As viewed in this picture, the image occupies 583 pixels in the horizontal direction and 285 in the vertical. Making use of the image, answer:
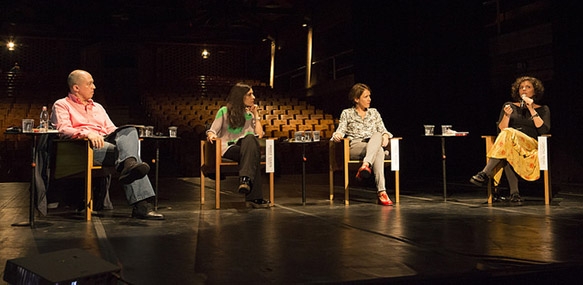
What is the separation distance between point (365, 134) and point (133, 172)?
1.86 m

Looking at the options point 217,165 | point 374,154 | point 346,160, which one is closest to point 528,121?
point 374,154

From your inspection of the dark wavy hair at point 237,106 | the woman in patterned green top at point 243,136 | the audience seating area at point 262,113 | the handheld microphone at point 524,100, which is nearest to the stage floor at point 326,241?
the woman in patterned green top at point 243,136

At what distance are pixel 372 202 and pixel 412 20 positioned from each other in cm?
397

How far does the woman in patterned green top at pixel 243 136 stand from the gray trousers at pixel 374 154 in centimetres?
74

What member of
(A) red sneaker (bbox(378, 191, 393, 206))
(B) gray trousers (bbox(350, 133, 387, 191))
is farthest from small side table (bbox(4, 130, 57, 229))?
(A) red sneaker (bbox(378, 191, 393, 206))

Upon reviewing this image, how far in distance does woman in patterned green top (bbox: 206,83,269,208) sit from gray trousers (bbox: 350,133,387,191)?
29.0 inches

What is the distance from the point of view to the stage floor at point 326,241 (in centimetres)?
158

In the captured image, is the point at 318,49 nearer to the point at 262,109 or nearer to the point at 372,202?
the point at 262,109

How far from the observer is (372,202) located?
393 centimetres

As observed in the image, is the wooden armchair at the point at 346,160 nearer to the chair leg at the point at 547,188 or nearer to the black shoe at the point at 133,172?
the chair leg at the point at 547,188

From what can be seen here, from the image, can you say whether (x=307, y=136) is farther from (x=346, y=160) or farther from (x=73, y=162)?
(x=73, y=162)

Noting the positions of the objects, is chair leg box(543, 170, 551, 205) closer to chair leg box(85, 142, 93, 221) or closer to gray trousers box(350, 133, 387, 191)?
gray trousers box(350, 133, 387, 191)

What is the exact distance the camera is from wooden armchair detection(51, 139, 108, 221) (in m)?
2.98

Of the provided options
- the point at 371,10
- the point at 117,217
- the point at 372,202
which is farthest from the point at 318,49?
the point at 117,217
